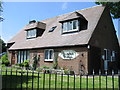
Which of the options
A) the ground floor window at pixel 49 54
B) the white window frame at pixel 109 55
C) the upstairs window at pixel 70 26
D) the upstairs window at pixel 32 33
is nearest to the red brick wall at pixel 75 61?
the ground floor window at pixel 49 54

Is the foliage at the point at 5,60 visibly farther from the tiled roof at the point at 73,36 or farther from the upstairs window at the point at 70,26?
the upstairs window at the point at 70,26

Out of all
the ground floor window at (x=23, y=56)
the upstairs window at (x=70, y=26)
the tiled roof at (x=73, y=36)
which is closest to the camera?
the tiled roof at (x=73, y=36)

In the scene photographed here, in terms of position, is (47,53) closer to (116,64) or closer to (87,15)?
(87,15)

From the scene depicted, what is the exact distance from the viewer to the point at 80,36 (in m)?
16.4

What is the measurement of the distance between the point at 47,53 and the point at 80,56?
4.99 metres

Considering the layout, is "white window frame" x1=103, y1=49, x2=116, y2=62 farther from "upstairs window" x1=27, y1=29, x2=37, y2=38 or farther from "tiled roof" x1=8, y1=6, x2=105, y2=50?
"upstairs window" x1=27, y1=29, x2=37, y2=38

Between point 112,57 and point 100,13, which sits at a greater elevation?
point 100,13

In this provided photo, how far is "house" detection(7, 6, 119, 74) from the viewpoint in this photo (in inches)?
607

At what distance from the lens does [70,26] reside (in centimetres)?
1814

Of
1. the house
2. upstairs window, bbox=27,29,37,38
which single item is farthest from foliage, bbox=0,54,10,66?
upstairs window, bbox=27,29,37,38

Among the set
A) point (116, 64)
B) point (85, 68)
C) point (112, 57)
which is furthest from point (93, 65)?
point (116, 64)

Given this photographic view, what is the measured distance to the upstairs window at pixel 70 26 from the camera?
57.9 feet

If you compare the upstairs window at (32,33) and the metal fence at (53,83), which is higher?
the upstairs window at (32,33)

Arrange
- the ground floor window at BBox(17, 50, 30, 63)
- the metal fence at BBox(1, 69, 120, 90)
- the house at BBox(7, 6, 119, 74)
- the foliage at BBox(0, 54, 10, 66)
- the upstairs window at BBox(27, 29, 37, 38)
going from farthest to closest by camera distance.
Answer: the foliage at BBox(0, 54, 10, 66) < the upstairs window at BBox(27, 29, 37, 38) < the ground floor window at BBox(17, 50, 30, 63) < the house at BBox(7, 6, 119, 74) < the metal fence at BBox(1, 69, 120, 90)
